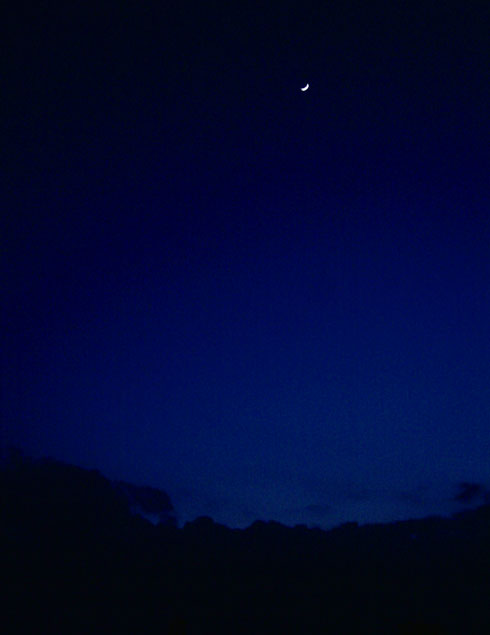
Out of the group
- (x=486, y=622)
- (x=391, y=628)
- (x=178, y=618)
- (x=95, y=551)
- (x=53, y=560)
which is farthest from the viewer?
(x=95, y=551)

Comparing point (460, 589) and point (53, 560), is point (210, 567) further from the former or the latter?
point (460, 589)

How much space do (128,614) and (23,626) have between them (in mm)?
19164

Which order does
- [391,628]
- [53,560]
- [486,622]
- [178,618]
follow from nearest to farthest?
[178,618], [486,622], [391,628], [53,560]

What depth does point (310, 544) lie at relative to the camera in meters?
133

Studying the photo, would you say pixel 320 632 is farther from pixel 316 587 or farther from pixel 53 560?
pixel 53 560

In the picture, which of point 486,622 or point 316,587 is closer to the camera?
point 486,622

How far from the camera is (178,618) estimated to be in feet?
50.6

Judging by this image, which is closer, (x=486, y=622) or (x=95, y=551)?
(x=486, y=622)

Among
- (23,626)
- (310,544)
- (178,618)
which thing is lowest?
(23,626)

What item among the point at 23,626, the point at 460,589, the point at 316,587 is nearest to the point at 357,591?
the point at 316,587

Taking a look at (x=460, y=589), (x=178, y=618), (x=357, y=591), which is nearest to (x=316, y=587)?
(x=357, y=591)

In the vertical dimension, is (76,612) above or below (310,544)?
below

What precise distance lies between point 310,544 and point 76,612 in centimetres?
5263

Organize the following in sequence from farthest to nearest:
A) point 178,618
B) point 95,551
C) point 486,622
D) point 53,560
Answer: point 95,551, point 53,560, point 486,622, point 178,618
